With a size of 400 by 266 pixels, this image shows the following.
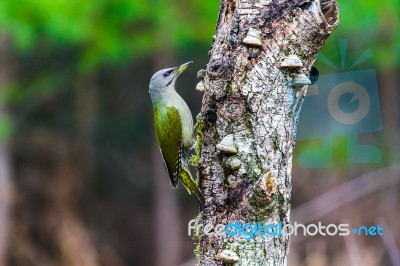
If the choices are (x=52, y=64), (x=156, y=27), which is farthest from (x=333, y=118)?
(x=52, y=64)

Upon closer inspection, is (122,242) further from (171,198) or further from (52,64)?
(52,64)

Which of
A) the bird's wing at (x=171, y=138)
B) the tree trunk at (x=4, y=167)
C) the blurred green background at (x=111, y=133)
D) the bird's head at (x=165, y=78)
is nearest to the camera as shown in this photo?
the bird's wing at (x=171, y=138)

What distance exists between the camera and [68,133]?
42.9 feet

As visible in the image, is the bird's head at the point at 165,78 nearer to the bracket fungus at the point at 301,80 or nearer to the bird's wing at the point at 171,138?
the bird's wing at the point at 171,138

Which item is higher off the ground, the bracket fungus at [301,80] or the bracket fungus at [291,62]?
the bracket fungus at [291,62]

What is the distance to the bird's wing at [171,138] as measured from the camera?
14.5ft

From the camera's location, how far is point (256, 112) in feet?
9.79

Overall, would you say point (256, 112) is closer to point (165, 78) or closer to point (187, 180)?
point (187, 180)

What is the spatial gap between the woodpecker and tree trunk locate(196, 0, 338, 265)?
1348 mm

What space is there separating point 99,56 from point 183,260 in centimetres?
409

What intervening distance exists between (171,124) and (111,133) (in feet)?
30.5

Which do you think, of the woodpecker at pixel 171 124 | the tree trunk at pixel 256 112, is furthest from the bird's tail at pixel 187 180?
the tree trunk at pixel 256 112

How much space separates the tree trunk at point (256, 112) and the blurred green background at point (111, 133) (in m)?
2.61

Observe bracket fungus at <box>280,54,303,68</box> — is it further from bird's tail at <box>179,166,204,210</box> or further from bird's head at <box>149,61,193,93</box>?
bird's head at <box>149,61,193,93</box>
